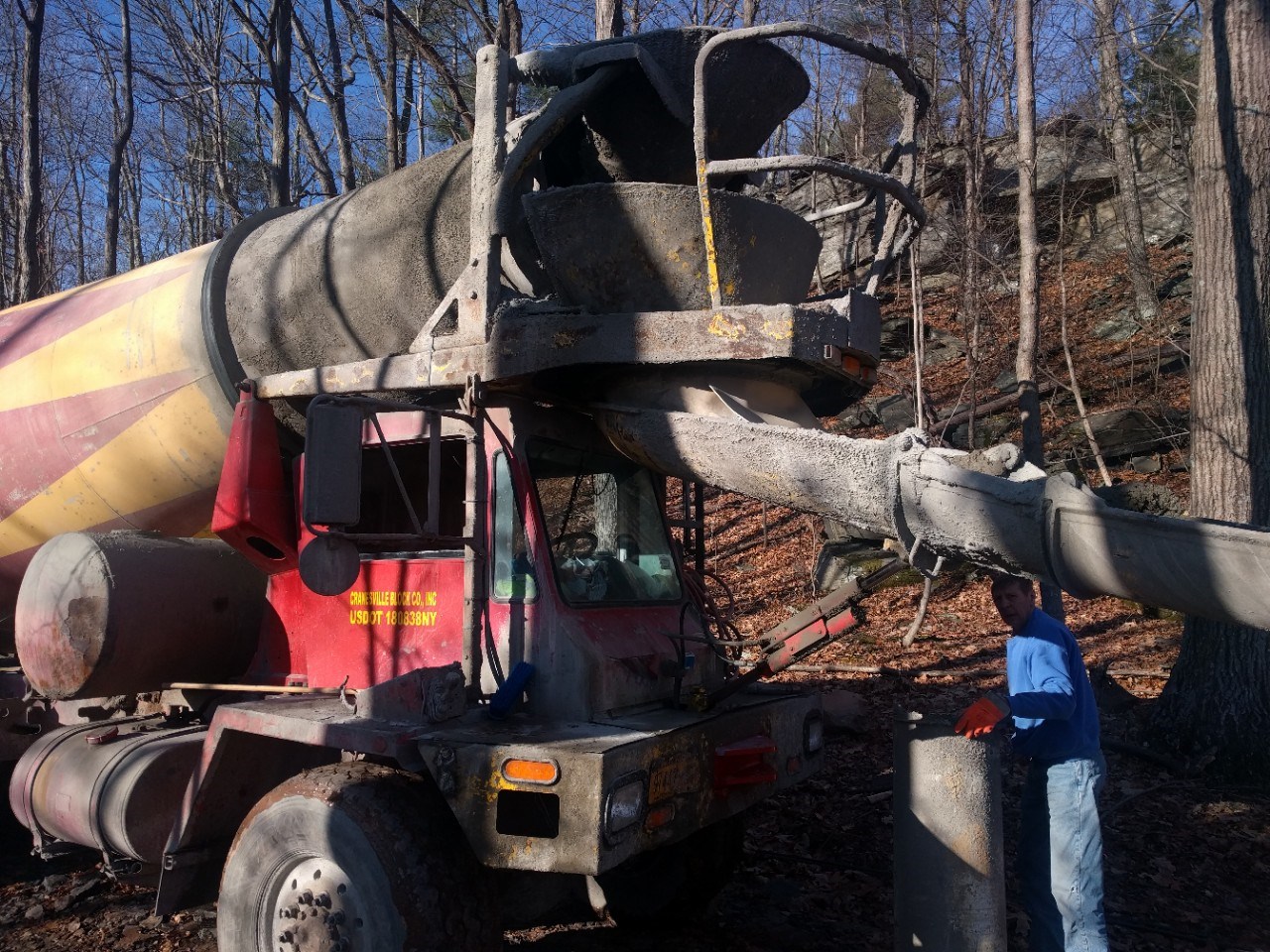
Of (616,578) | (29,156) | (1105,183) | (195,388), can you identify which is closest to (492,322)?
(616,578)

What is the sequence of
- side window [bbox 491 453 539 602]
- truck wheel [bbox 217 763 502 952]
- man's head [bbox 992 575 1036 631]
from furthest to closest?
man's head [bbox 992 575 1036 631], side window [bbox 491 453 539 602], truck wheel [bbox 217 763 502 952]

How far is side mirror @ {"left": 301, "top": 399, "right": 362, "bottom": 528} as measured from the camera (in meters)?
3.42

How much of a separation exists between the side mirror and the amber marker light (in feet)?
3.33

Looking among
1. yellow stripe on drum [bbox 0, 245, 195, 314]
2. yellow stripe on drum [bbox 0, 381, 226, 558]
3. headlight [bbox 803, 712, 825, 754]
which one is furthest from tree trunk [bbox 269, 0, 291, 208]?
headlight [bbox 803, 712, 825, 754]

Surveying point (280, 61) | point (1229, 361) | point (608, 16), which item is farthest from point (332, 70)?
point (1229, 361)

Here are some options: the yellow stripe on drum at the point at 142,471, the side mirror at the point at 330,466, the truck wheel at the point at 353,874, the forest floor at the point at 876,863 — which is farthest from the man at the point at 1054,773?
the yellow stripe on drum at the point at 142,471

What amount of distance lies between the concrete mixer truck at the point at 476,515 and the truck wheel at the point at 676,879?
2cm

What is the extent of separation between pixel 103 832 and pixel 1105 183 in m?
24.9

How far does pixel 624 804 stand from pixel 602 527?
5.14 ft

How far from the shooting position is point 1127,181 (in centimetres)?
1983

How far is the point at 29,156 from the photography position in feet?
48.7

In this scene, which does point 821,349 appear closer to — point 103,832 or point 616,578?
point 616,578

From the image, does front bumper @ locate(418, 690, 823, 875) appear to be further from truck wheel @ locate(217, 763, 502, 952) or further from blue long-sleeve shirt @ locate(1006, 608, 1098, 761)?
blue long-sleeve shirt @ locate(1006, 608, 1098, 761)

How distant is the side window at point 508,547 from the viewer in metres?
3.88
